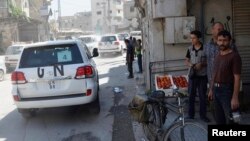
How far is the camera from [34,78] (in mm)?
8016

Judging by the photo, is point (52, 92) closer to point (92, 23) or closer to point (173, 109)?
point (173, 109)

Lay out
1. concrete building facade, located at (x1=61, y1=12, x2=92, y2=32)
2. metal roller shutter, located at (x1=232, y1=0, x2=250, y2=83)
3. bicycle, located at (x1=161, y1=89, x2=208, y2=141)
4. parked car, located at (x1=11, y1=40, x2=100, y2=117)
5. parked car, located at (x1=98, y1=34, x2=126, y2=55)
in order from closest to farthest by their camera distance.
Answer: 1. bicycle, located at (x1=161, y1=89, x2=208, y2=141)
2. parked car, located at (x1=11, y1=40, x2=100, y2=117)
3. metal roller shutter, located at (x1=232, y1=0, x2=250, y2=83)
4. parked car, located at (x1=98, y1=34, x2=126, y2=55)
5. concrete building facade, located at (x1=61, y1=12, x2=92, y2=32)

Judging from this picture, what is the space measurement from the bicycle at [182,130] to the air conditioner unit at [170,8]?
3.81 m

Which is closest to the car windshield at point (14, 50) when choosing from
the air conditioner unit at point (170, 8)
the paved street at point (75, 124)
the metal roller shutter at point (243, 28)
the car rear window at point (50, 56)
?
the paved street at point (75, 124)

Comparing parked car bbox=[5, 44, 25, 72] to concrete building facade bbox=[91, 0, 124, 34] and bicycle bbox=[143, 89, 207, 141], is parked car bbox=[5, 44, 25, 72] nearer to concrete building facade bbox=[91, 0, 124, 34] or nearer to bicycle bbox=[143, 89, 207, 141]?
bicycle bbox=[143, 89, 207, 141]

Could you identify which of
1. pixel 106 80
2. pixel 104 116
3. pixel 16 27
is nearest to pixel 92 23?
pixel 16 27

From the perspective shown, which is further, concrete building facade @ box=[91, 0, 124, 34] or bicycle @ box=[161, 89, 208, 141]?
concrete building facade @ box=[91, 0, 124, 34]

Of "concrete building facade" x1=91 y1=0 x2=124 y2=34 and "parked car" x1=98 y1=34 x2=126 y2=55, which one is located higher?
"concrete building facade" x1=91 y1=0 x2=124 y2=34

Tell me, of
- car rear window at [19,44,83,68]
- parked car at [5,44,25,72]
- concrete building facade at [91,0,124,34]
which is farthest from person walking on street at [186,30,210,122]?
concrete building facade at [91,0,124,34]

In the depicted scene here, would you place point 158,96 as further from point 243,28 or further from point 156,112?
point 243,28

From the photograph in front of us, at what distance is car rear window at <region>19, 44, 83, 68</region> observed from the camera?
27.0ft

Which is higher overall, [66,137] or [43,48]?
[43,48]

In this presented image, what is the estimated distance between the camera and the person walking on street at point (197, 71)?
282 inches

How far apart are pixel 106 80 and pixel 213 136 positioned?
11.5 metres
